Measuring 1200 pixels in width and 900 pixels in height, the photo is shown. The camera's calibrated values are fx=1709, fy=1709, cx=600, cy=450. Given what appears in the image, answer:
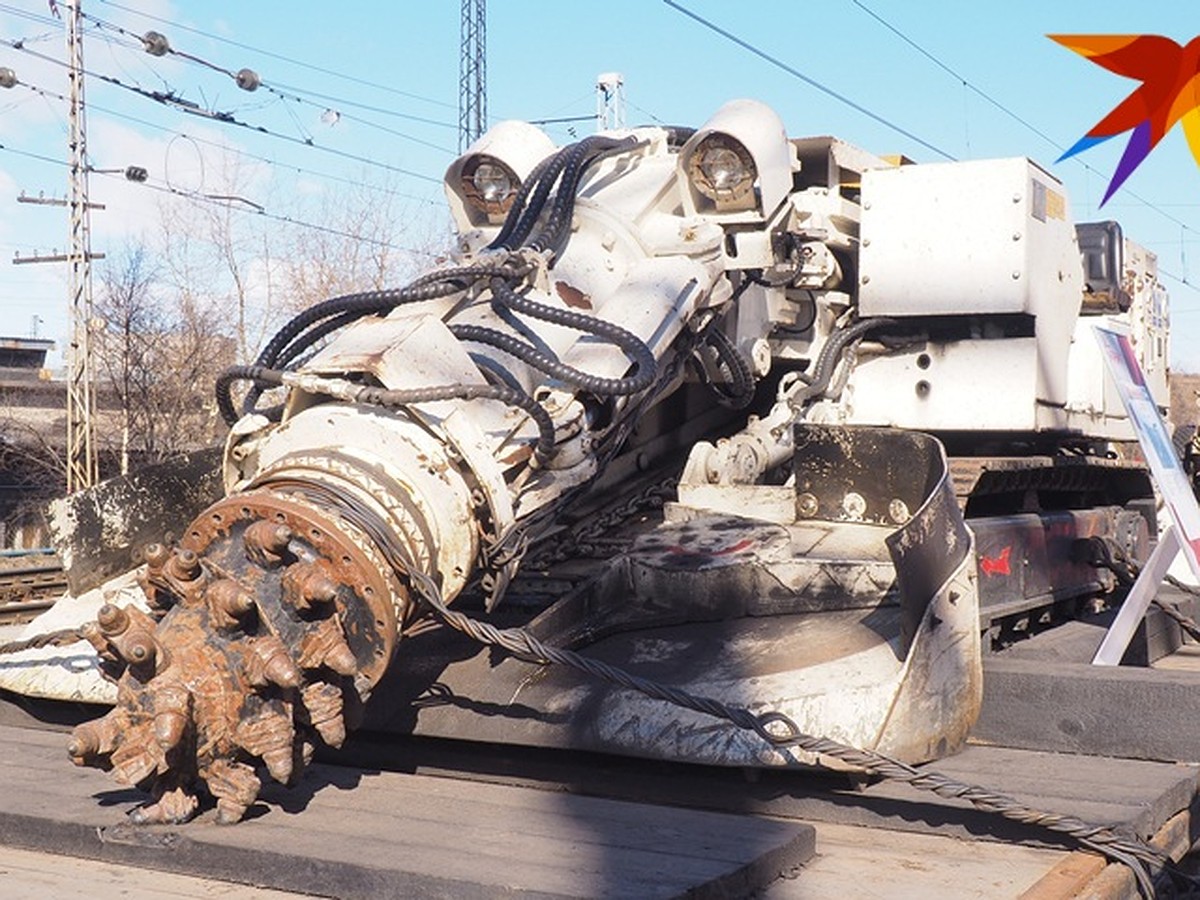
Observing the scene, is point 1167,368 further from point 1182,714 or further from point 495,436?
point 495,436

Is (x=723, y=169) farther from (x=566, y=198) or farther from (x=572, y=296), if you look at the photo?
(x=572, y=296)

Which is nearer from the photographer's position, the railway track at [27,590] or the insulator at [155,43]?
the railway track at [27,590]

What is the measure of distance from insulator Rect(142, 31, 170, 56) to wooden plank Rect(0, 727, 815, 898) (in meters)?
19.4

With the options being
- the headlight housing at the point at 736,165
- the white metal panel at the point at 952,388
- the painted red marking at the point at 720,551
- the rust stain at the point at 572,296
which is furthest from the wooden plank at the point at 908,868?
the white metal panel at the point at 952,388

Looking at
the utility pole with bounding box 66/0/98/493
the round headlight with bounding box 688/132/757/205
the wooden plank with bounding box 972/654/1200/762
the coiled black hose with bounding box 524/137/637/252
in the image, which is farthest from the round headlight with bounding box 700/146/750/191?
the utility pole with bounding box 66/0/98/493

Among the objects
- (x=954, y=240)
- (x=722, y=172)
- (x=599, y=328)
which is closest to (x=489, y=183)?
(x=722, y=172)

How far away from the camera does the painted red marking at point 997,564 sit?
573 cm

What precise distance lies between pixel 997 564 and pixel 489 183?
2170mm

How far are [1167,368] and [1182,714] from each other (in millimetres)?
4984

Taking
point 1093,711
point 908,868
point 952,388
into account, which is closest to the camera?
point 908,868

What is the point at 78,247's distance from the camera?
69.8ft

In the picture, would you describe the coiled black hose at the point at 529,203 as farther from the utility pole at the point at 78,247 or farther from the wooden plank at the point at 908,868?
the utility pole at the point at 78,247

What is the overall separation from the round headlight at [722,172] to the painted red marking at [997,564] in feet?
4.81

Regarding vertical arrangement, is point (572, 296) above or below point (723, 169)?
below
